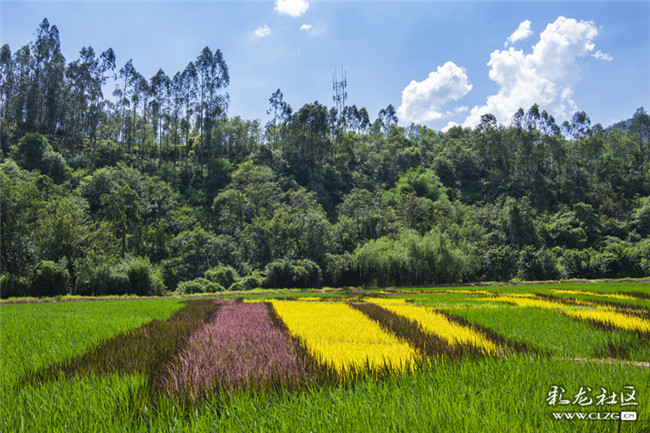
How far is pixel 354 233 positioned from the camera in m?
Answer: 35.4

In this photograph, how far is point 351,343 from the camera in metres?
4.27

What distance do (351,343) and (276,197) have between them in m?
41.2

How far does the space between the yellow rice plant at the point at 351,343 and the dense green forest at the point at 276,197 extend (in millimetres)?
19195

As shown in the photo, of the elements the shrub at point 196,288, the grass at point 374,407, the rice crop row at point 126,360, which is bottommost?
the shrub at point 196,288

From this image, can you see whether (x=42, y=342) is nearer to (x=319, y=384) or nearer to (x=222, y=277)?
(x=319, y=384)

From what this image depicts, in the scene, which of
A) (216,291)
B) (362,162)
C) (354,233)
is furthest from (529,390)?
(362,162)

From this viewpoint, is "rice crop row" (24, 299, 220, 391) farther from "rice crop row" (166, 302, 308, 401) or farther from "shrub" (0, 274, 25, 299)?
"shrub" (0, 274, 25, 299)

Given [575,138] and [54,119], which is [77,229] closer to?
[54,119]

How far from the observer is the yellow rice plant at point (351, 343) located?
10.3ft

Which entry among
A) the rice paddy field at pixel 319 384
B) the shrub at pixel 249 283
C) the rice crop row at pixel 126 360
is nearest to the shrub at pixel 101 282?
the shrub at pixel 249 283

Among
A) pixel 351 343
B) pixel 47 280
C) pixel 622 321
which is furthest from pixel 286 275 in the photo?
pixel 622 321

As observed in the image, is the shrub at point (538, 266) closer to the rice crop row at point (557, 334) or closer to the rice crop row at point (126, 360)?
the rice crop row at point (557, 334)

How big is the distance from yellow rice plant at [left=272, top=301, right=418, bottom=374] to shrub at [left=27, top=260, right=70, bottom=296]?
18.3 m

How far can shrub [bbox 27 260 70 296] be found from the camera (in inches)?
659
